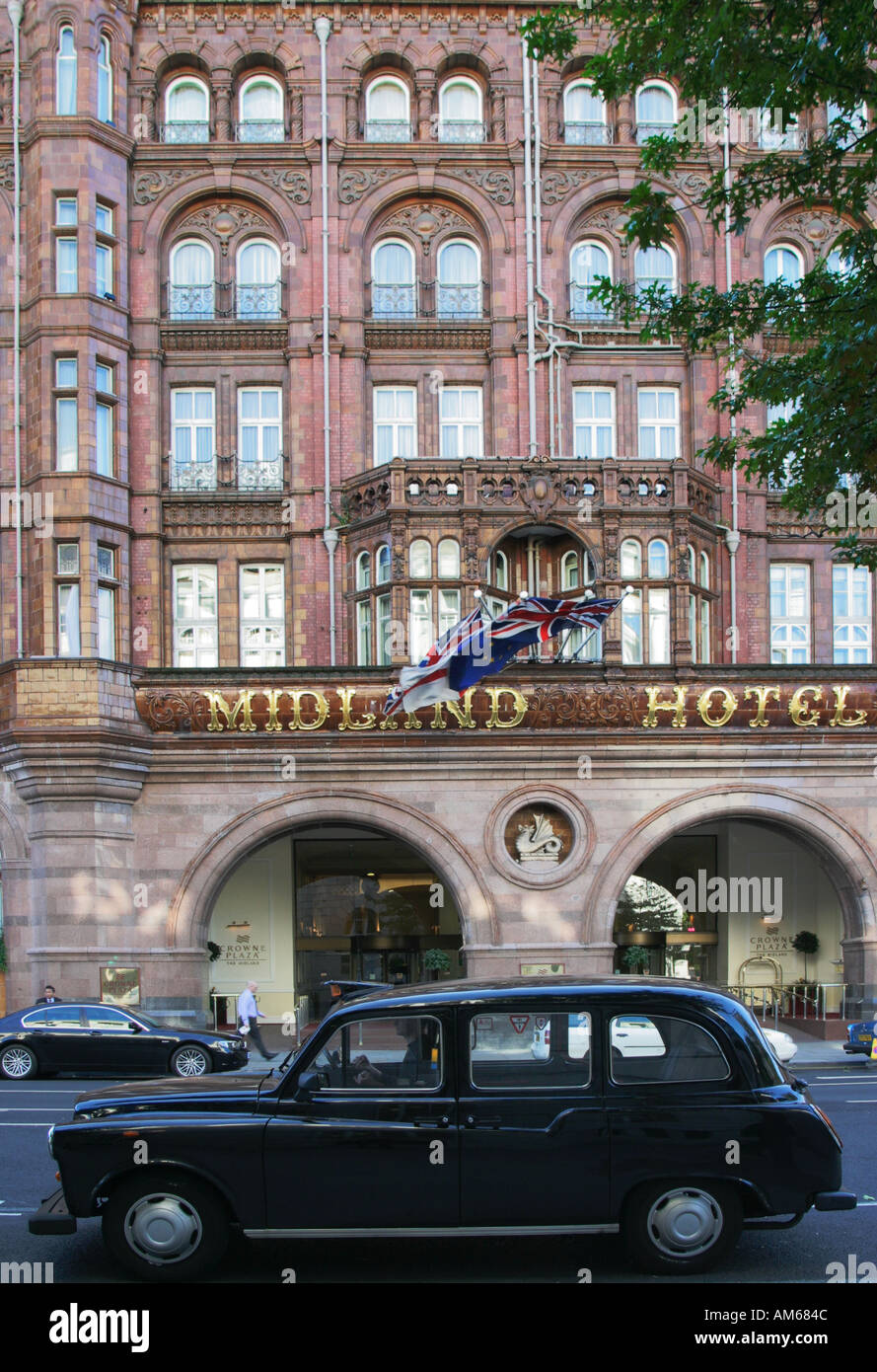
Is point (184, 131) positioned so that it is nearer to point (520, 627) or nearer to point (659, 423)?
point (659, 423)

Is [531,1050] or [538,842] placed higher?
[538,842]

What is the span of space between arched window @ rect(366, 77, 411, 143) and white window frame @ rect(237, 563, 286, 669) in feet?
33.2

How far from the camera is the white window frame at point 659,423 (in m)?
31.0

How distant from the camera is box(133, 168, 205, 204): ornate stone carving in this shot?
3038 cm

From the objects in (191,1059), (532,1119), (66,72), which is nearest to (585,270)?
(66,72)

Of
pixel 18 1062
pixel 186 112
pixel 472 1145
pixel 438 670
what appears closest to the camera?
pixel 472 1145

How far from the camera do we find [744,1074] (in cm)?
927

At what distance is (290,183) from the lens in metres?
30.7

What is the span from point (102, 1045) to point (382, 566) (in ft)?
37.2

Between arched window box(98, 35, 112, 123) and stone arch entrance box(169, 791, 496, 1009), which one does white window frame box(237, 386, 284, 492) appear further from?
stone arch entrance box(169, 791, 496, 1009)

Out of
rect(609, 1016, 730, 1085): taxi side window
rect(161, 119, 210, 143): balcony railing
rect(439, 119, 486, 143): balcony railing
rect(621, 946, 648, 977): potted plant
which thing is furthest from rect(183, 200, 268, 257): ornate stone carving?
rect(609, 1016, 730, 1085): taxi side window

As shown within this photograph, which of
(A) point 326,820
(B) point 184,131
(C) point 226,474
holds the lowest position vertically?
(A) point 326,820

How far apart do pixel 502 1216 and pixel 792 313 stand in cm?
1051
